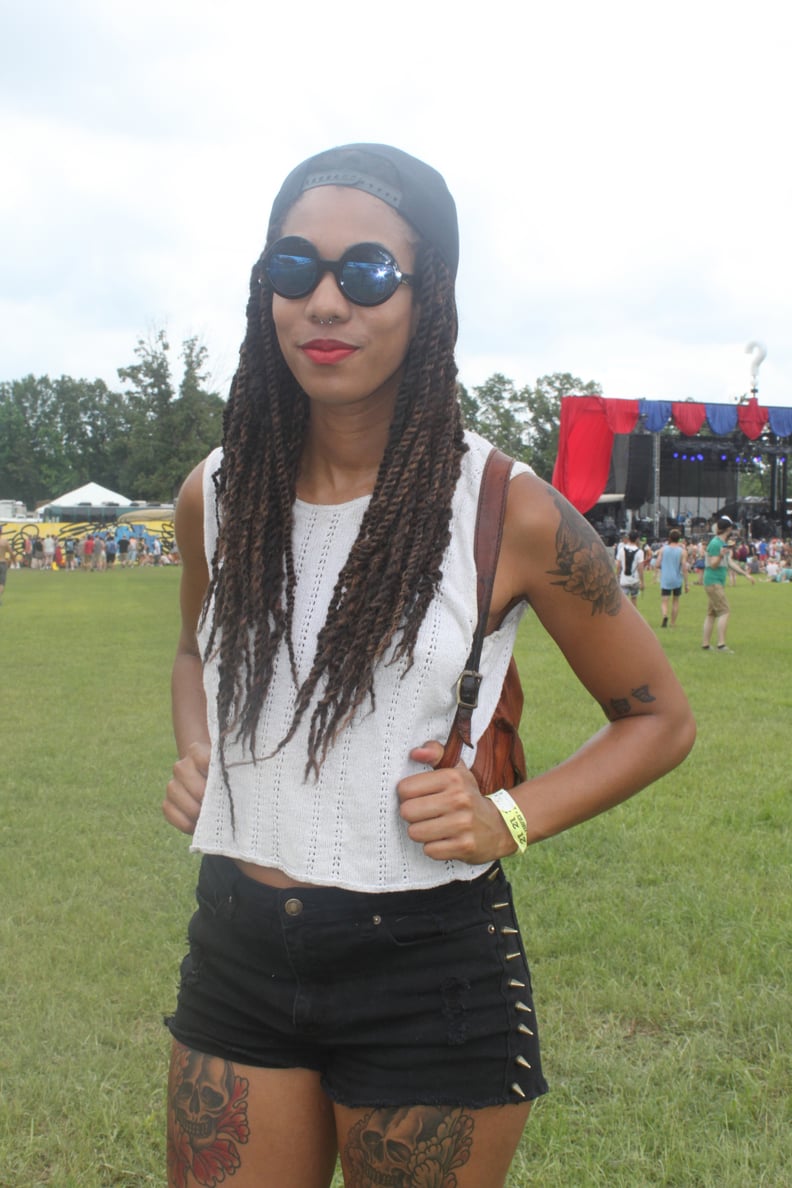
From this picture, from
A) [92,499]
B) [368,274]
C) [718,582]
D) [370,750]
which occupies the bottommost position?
[718,582]

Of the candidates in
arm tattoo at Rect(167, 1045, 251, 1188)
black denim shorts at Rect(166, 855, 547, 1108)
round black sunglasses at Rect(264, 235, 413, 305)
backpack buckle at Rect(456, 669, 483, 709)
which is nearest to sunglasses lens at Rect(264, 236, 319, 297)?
round black sunglasses at Rect(264, 235, 413, 305)

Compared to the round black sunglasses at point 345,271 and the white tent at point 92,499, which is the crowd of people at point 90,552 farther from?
the round black sunglasses at point 345,271

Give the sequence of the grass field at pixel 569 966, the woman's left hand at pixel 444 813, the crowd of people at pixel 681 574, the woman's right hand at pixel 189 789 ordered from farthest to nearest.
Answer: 1. the crowd of people at pixel 681 574
2. the grass field at pixel 569 966
3. the woman's right hand at pixel 189 789
4. the woman's left hand at pixel 444 813

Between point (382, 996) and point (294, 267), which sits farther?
point (294, 267)

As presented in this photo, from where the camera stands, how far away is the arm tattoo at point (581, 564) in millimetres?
1757

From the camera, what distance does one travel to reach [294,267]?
5.83 ft

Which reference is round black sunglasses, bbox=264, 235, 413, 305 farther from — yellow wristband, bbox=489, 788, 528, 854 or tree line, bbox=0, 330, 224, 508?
tree line, bbox=0, 330, 224, 508

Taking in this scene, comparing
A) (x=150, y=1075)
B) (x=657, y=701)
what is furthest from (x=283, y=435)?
(x=150, y=1075)

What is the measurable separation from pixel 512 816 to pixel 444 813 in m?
0.15

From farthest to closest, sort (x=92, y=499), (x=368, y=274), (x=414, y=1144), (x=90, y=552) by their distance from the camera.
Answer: (x=92, y=499) < (x=90, y=552) < (x=368, y=274) < (x=414, y=1144)

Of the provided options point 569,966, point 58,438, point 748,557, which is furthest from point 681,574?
point 58,438

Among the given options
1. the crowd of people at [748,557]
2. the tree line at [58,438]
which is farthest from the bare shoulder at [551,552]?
the tree line at [58,438]

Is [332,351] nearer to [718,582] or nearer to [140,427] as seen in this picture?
[718,582]

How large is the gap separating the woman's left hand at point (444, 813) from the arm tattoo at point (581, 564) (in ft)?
1.15
